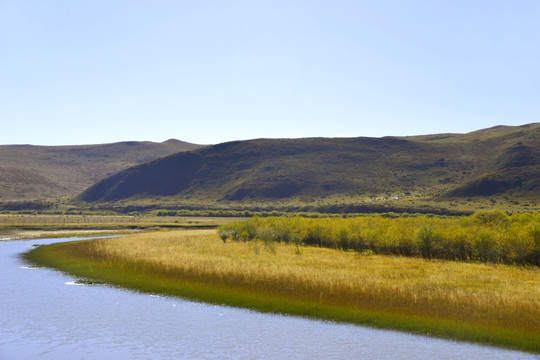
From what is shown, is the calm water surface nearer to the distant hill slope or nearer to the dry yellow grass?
the dry yellow grass

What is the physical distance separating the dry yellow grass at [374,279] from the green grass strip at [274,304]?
85 cm

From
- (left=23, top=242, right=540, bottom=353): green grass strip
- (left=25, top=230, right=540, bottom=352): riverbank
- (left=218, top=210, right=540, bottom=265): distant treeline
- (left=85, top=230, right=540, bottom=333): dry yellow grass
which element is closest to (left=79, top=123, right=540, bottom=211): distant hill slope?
(left=218, top=210, right=540, bottom=265): distant treeline

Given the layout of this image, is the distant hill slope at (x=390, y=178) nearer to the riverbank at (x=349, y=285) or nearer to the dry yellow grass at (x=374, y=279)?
the dry yellow grass at (x=374, y=279)

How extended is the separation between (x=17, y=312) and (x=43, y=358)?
8431 millimetres

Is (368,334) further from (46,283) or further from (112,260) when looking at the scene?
(112,260)

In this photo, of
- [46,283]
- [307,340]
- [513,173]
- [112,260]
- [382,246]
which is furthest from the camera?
[513,173]

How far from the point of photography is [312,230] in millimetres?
61094

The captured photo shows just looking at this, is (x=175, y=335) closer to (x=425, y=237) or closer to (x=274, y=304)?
(x=274, y=304)

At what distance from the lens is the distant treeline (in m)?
41.3

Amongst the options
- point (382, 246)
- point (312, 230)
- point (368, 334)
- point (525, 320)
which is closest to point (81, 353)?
point (368, 334)

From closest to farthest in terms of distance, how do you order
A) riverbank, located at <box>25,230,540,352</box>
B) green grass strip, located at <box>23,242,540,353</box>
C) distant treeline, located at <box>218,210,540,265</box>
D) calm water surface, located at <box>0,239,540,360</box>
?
calm water surface, located at <box>0,239,540,360</box> < green grass strip, located at <box>23,242,540,353</box> < riverbank, located at <box>25,230,540,352</box> < distant treeline, located at <box>218,210,540,265</box>

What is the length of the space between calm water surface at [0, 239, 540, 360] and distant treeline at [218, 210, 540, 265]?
23.6m

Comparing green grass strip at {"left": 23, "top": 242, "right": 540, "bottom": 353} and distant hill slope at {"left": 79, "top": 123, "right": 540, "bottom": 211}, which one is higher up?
distant hill slope at {"left": 79, "top": 123, "right": 540, "bottom": 211}

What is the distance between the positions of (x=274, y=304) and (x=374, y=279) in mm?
7864
